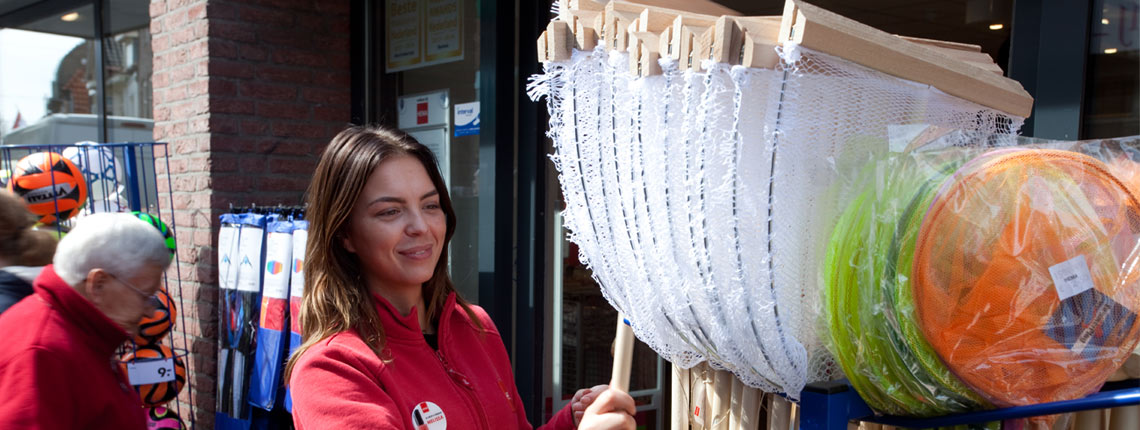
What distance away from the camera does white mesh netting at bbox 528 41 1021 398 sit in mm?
962

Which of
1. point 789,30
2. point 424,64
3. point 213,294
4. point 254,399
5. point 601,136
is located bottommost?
point 254,399

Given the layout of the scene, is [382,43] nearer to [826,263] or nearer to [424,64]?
[424,64]

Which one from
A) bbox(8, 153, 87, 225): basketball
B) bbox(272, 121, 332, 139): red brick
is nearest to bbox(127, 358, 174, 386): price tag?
bbox(8, 153, 87, 225): basketball

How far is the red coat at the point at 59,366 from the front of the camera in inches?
73.4

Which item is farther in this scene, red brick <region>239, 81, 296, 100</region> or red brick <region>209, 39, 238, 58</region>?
red brick <region>239, 81, 296, 100</region>

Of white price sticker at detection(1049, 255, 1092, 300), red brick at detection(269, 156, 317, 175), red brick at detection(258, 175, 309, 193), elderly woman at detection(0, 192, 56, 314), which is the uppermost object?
red brick at detection(269, 156, 317, 175)

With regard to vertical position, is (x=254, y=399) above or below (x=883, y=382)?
below

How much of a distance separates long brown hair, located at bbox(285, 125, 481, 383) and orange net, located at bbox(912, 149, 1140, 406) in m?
0.86

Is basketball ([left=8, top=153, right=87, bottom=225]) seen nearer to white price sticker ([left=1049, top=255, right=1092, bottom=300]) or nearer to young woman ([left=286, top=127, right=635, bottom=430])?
young woman ([left=286, top=127, right=635, bottom=430])

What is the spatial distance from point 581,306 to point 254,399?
1.35 metres

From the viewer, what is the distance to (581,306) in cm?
361

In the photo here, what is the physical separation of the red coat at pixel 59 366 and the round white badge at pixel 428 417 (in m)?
1.01

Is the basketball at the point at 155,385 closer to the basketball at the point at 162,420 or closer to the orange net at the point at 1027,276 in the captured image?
the basketball at the point at 162,420

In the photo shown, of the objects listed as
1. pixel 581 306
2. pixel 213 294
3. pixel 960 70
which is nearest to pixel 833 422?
pixel 960 70
